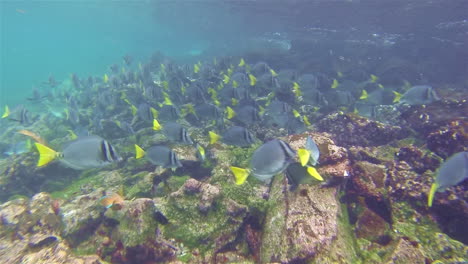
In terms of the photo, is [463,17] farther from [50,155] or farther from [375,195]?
[50,155]

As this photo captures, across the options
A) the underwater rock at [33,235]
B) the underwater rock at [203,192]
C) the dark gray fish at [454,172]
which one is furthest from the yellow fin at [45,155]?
the dark gray fish at [454,172]

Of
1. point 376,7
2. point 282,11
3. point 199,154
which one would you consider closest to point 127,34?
point 282,11

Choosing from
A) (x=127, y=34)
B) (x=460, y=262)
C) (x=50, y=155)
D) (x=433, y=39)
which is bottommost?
(x=127, y=34)

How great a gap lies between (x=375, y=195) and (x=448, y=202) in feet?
3.25

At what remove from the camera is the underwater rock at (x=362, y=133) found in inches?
298

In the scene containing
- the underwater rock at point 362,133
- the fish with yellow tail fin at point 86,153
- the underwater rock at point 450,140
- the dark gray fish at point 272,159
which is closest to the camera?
the dark gray fish at point 272,159

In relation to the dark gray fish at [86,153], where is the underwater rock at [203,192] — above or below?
below

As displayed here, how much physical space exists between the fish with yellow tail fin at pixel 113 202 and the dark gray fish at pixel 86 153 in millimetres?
1346

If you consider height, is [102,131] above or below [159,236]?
below

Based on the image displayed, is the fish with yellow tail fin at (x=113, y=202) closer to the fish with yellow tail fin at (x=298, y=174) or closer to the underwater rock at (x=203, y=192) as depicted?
the underwater rock at (x=203, y=192)

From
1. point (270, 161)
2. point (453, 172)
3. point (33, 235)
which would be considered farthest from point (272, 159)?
point (33, 235)

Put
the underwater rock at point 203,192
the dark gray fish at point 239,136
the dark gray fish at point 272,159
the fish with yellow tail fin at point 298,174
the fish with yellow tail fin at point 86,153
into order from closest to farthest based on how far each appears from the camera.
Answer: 1. the dark gray fish at point 272,159
2. the fish with yellow tail fin at point 86,153
3. the fish with yellow tail fin at point 298,174
4. the underwater rock at point 203,192
5. the dark gray fish at point 239,136

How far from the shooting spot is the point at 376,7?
2278cm

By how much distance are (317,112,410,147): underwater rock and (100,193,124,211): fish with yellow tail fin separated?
608cm
